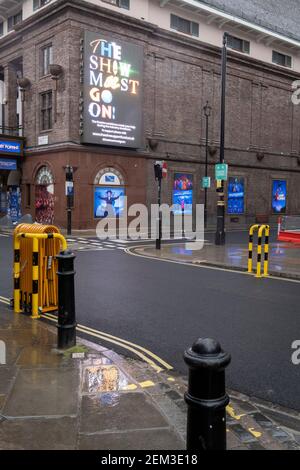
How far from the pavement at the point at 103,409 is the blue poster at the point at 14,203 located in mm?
28398

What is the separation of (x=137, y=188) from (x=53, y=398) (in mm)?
26570

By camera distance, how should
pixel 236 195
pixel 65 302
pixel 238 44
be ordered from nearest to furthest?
pixel 65 302, pixel 238 44, pixel 236 195

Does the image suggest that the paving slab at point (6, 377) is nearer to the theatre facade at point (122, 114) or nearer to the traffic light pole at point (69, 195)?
the traffic light pole at point (69, 195)

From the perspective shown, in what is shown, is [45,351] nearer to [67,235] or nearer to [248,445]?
[248,445]

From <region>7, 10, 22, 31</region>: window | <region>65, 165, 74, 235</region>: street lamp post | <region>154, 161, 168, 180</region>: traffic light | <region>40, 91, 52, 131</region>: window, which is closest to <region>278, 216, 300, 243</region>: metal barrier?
<region>154, 161, 168, 180</region>: traffic light

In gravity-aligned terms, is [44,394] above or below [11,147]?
below

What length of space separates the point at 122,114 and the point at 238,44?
514 inches

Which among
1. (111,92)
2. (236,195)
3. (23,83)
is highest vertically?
(23,83)

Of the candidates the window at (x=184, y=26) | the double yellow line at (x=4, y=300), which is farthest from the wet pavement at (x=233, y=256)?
the window at (x=184, y=26)

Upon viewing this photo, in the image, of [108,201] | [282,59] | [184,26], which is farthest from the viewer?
[282,59]

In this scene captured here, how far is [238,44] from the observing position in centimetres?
3559

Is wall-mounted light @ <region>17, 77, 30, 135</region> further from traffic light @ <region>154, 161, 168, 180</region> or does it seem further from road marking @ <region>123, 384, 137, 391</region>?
road marking @ <region>123, 384, 137, 391</region>

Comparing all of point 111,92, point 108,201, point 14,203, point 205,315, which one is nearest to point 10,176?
point 14,203

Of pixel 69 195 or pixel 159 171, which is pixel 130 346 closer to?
pixel 159 171
